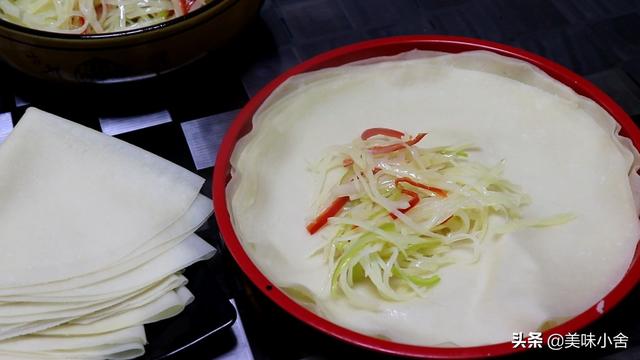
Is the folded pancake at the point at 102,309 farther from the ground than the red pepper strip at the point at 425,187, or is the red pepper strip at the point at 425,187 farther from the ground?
the red pepper strip at the point at 425,187

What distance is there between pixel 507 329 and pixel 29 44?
3.41 feet

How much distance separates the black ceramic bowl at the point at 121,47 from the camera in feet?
4.55

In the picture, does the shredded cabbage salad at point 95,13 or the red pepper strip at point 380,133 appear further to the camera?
the shredded cabbage salad at point 95,13

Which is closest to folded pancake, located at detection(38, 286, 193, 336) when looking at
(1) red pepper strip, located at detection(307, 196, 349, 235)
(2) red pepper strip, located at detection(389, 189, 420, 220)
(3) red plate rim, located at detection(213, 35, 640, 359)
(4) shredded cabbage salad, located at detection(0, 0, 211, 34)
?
(3) red plate rim, located at detection(213, 35, 640, 359)

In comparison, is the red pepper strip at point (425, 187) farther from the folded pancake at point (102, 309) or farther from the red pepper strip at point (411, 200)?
the folded pancake at point (102, 309)

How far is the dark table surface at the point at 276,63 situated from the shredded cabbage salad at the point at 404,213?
187 mm

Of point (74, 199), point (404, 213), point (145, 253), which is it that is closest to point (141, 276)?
point (145, 253)

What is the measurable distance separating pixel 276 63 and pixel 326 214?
60 centimetres

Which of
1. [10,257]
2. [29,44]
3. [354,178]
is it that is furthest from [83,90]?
[354,178]

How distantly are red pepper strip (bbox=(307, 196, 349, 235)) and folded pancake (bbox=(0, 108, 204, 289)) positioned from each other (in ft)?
0.67

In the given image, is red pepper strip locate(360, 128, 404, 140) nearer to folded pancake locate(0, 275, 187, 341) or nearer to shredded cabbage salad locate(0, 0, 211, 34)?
folded pancake locate(0, 275, 187, 341)

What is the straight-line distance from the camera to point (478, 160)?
1286 millimetres

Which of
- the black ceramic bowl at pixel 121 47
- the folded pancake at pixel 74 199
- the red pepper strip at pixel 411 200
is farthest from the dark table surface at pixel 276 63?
the red pepper strip at pixel 411 200

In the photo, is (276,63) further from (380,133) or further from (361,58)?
(380,133)
